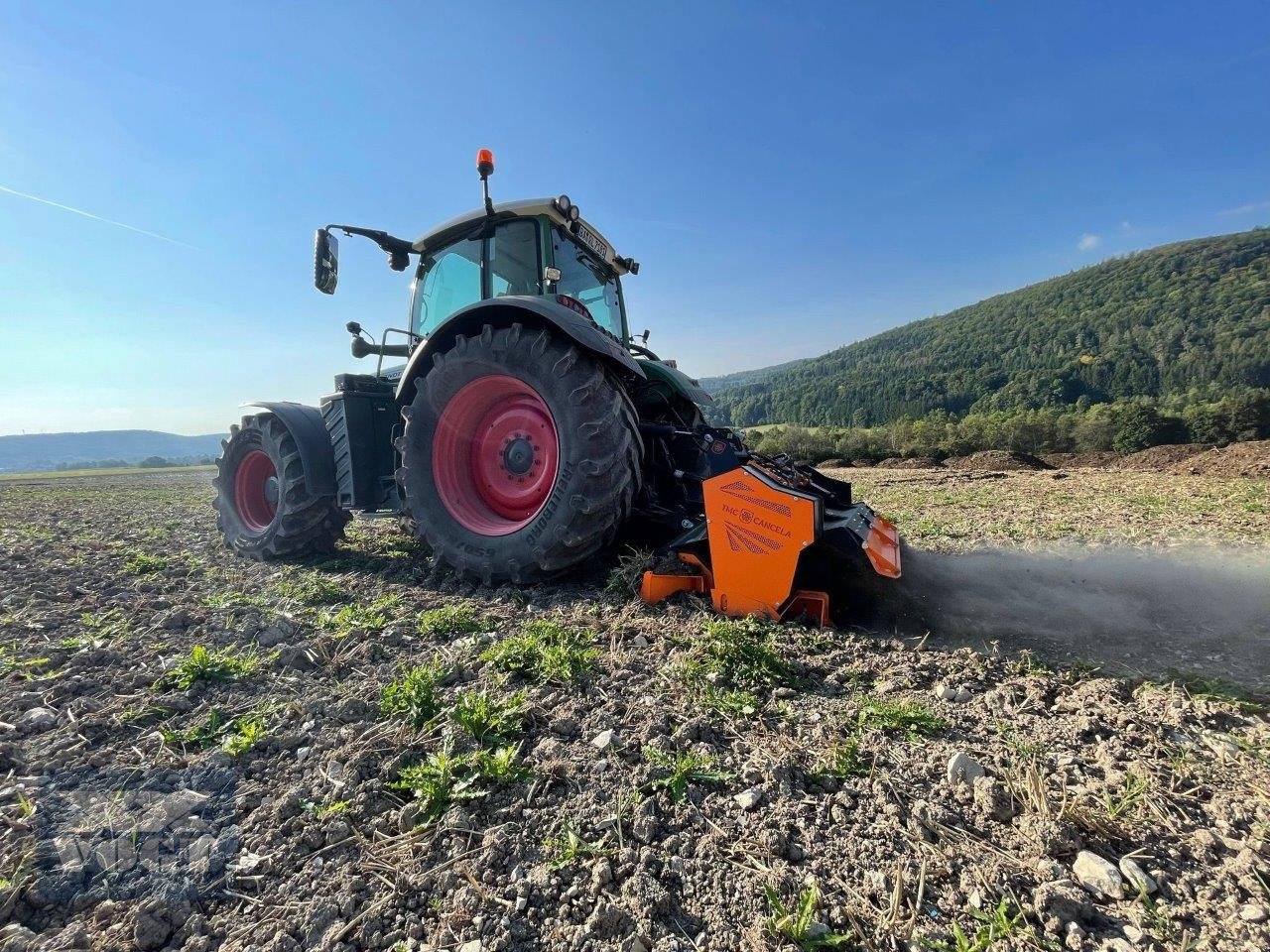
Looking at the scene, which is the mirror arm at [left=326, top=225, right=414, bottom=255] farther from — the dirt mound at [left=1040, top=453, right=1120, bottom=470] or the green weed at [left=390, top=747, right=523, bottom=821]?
the dirt mound at [left=1040, top=453, right=1120, bottom=470]

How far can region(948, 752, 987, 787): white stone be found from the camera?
1537 mm

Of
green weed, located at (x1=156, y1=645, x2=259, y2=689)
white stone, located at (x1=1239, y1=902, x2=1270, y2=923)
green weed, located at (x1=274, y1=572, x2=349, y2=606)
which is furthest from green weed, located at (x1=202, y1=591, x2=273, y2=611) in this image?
white stone, located at (x1=1239, y1=902, x2=1270, y2=923)

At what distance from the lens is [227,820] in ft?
4.94

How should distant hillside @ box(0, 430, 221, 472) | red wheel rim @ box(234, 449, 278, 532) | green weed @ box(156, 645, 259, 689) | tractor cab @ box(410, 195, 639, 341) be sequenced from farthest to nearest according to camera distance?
1. distant hillside @ box(0, 430, 221, 472)
2. red wheel rim @ box(234, 449, 278, 532)
3. tractor cab @ box(410, 195, 639, 341)
4. green weed @ box(156, 645, 259, 689)

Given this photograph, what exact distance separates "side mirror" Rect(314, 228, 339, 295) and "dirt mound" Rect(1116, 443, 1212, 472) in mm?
17549

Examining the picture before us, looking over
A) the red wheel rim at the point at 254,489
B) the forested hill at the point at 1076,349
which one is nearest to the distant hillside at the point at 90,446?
the forested hill at the point at 1076,349

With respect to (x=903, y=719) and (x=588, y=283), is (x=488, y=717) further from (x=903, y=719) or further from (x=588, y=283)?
(x=588, y=283)

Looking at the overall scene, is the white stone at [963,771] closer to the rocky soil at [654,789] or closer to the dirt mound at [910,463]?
the rocky soil at [654,789]

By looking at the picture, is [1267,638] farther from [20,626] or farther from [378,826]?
[20,626]

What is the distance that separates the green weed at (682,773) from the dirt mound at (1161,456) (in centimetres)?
1708

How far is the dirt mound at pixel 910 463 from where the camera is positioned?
744 inches

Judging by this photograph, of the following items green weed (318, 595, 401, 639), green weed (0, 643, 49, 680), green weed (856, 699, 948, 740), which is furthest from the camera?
green weed (318, 595, 401, 639)

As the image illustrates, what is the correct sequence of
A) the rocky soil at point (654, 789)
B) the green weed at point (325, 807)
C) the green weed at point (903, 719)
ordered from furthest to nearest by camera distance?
the green weed at point (903, 719), the green weed at point (325, 807), the rocky soil at point (654, 789)

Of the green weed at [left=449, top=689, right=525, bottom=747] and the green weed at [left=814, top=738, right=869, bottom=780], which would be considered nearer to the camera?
the green weed at [left=814, top=738, right=869, bottom=780]
